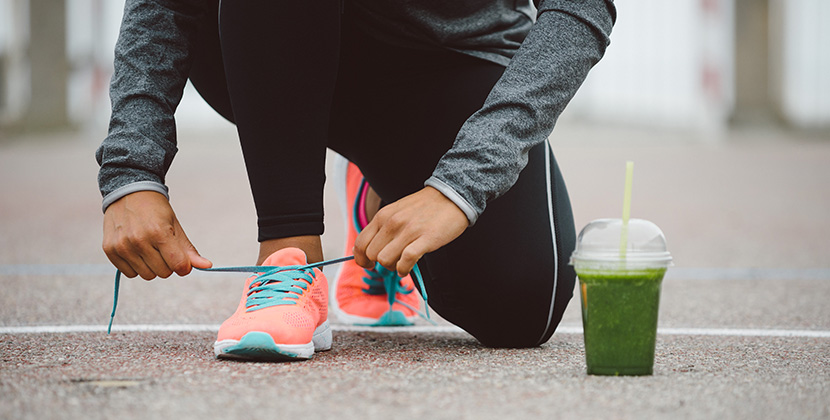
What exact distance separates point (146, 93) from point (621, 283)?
720 mm

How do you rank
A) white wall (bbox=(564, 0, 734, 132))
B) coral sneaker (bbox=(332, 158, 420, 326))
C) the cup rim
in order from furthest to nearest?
white wall (bbox=(564, 0, 734, 132)) < coral sneaker (bbox=(332, 158, 420, 326)) < the cup rim

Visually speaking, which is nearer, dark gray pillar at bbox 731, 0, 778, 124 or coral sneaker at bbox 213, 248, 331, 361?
coral sneaker at bbox 213, 248, 331, 361

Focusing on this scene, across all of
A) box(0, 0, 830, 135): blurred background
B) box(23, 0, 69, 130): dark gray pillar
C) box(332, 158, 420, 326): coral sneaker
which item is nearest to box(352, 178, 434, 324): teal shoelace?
box(332, 158, 420, 326): coral sneaker

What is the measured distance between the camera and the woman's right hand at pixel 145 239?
1186mm

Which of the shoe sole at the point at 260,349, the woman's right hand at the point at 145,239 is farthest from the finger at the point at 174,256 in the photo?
the shoe sole at the point at 260,349

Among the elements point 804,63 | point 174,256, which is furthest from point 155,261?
point 804,63

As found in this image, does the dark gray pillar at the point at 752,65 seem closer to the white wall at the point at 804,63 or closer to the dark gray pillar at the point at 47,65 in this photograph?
the white wall at the point at 804,63

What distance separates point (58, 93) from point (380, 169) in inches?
377

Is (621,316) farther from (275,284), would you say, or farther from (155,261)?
(155,261)

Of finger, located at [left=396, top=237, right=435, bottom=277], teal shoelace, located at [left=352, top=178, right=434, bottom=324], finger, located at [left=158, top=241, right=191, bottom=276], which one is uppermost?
finger, located at [left=396, top=237, right=435, bottom=277]

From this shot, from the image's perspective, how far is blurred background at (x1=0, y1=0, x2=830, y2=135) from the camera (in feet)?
32.2

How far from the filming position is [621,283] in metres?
1.05

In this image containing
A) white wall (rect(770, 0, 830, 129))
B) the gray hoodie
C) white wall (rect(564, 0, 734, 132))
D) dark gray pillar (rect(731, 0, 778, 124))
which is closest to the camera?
the gray hoodie

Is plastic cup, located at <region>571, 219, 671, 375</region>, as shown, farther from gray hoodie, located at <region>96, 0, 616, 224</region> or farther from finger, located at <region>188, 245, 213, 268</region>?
finger, located at <region>188, 245, 213, 268</region>
